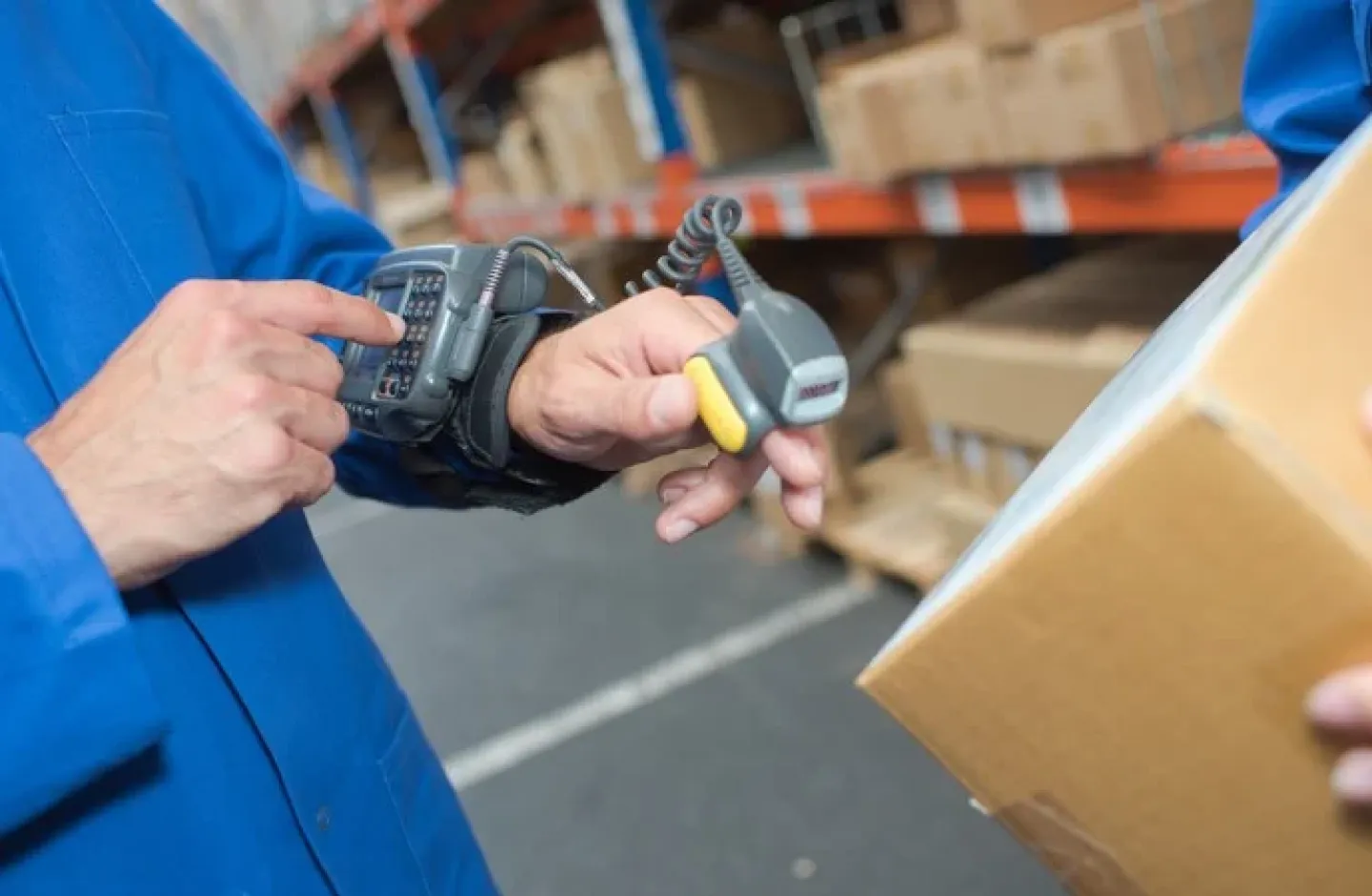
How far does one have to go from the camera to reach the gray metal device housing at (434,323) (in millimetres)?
705

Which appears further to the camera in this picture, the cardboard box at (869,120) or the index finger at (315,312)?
the cardboard box at (869,120)

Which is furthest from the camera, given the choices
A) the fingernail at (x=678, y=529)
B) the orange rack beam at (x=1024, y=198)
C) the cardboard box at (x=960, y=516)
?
the cardboard box at (x=960, y=516)

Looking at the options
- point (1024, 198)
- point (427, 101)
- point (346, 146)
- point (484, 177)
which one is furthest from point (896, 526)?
point (346, 146)

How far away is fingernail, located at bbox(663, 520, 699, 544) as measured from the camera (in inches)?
23.6

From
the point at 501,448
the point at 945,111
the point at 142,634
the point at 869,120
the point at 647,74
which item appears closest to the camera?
the point at 142,634

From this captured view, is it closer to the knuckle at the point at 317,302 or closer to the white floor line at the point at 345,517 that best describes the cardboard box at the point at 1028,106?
the knuckle at the point at 317,302

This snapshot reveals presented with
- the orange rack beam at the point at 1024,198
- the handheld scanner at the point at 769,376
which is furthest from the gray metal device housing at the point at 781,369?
the orange rack beam at the point at 1024,198

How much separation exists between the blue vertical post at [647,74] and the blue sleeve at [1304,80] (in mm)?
1600

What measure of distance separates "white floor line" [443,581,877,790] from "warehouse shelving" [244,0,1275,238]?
686mm

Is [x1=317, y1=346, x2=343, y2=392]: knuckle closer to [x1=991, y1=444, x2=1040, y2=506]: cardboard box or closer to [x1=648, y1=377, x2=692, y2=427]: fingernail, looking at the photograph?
[x1=648, y1=377, x2=692, y2=427]: fingernail

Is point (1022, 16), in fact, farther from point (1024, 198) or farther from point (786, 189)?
point (786, 189)

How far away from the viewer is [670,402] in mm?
545

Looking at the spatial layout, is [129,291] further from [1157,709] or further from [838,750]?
[838,750]

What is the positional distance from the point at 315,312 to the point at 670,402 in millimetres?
194
